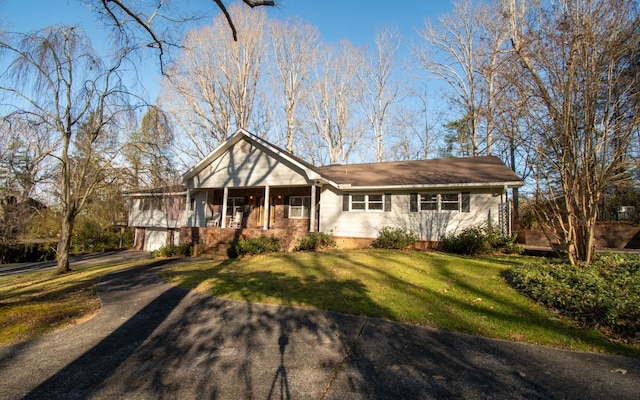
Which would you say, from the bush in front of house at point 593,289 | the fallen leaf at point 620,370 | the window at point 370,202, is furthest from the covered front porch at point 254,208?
the fallen leaf at point 620,370

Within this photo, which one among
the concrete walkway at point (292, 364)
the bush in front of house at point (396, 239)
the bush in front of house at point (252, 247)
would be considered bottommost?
the concrete walkway at point (292, 364)

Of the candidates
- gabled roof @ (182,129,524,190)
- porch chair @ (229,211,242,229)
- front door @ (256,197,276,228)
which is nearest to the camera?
gabled roof @ (182,129,524,190)

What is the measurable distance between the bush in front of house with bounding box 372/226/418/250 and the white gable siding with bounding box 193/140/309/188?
179 inches

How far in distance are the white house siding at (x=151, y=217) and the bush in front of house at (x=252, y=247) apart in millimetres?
11007

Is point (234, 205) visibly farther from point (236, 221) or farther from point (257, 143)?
point (257, 143)

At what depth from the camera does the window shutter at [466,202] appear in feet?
45.5

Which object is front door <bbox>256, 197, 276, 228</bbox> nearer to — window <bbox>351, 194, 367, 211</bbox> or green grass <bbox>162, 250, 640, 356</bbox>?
window <bbox>351, 194, 367, 211</bbox>

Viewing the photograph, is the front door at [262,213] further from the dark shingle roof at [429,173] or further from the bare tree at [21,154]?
the bare tree at [21,154]

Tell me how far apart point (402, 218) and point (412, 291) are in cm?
841

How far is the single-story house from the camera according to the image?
45.6 feet

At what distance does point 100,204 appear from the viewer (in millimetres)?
17781

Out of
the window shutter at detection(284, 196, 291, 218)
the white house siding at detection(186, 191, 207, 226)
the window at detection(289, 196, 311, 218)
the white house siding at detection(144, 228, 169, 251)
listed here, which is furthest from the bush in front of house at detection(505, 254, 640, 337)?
the white house siding at detection(144, 228, 169, 251)

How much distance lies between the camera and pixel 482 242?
12.1 m

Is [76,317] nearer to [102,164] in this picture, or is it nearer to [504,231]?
[102,164]
